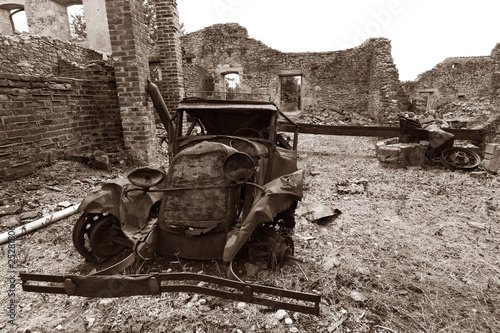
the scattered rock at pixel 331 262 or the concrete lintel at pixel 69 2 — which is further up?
the concrete lintel at pixel 69 2

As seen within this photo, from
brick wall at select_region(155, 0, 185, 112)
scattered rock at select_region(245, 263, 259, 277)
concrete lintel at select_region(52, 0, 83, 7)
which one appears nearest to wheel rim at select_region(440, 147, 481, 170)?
scattered rock at select_region(245, 263, 259, 277)

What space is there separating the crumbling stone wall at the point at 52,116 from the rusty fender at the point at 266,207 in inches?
156

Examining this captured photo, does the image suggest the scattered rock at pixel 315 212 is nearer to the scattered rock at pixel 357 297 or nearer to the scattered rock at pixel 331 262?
the scattered rock at pixel 331 262

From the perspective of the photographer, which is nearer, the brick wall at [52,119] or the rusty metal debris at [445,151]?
the brick wall at [52,119]

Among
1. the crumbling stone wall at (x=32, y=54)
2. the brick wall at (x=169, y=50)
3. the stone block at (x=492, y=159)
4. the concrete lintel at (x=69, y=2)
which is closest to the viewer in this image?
the stone block at (x=492, y=159)

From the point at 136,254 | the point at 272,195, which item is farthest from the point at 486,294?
the point at 136,254

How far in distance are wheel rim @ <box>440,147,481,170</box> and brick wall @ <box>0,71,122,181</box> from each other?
24.7 feet

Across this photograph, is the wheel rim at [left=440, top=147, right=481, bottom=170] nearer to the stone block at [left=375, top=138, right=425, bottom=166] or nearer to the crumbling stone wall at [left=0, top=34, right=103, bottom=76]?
the stone block at [left=375, top=138, right=425, bottom=166]

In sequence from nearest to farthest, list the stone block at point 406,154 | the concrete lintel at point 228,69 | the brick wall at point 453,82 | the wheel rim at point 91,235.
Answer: the wheel rim at point 91,235 → the stone block at point 406,154 → the concrete lintel at point 228,69 → the brick wall at point 453,82

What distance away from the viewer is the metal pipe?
281cm

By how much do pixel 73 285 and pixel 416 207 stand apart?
14.7ft

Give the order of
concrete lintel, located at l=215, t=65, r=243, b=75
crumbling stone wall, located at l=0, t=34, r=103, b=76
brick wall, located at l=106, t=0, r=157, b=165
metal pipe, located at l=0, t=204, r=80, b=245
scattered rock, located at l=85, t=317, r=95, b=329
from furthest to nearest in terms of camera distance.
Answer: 1. concrete lintel, located at l=215, t=65, r=243, b=75
2. crumbling stone wall, located at l=0, t=34, r=103, b=76
3. brick wall, located at l=106, t=0, r=157, b=165
4. metal pipe, located at l=0, t=204, r=80, b=245
5. scattered rock, located at l=85, t=317, r=95, b=329

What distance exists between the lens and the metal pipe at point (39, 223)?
281 cm

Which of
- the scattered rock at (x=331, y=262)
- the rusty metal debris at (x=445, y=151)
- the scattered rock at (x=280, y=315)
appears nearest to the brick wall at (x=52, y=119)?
the scattered rock at (x=280, y=315)
